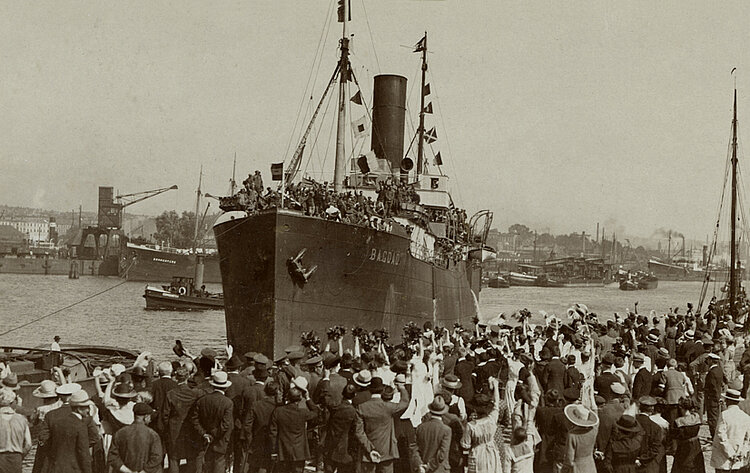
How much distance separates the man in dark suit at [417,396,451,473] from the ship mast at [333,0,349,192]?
16.6m

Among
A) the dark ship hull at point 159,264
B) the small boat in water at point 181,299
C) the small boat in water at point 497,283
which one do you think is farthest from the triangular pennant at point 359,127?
the small boat in water at point 497,283

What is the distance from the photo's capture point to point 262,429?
7672mm

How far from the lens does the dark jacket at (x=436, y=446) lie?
22.1 feet

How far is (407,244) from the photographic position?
77.1ft

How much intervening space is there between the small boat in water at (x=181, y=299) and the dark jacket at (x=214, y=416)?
44461 millimetres

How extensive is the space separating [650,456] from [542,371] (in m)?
3.54

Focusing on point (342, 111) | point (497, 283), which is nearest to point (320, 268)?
point (342, 111)

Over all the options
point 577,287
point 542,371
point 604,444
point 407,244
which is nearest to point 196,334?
point 407,244

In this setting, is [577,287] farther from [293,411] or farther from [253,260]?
[293,411]

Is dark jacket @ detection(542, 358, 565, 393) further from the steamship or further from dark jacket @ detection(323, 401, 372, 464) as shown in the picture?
the steamship

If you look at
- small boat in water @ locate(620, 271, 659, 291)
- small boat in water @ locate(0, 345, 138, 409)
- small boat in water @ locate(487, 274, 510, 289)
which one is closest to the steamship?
small boat in water @ locate(0, 345, 138, 409)

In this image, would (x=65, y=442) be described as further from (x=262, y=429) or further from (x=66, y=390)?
(x=262, y=429)

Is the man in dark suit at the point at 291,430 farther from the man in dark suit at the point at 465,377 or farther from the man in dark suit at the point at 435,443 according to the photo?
the man in dark suit at the point at 465,377

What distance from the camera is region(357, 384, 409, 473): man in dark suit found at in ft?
24.0
